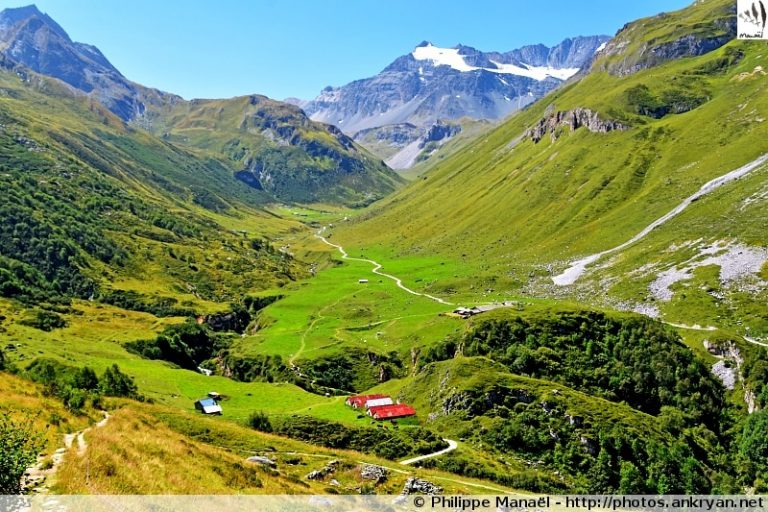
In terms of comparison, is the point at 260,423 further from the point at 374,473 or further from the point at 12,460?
the point at 12,460

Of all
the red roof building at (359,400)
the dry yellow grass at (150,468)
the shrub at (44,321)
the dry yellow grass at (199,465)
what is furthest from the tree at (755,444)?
the shrub at (44,321)

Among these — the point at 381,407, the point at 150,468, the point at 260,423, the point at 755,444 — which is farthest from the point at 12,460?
the point at 755,444

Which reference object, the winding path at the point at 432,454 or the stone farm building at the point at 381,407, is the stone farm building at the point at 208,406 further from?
the winding path at the point at 432,454

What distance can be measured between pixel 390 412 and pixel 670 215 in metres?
145

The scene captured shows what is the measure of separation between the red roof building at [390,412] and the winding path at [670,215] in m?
101

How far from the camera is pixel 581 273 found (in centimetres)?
17875

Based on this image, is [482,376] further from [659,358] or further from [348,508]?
[348,508]

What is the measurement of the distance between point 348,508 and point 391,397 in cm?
6604

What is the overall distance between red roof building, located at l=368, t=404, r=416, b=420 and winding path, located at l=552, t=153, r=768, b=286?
331 ft

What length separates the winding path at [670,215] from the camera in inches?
7219

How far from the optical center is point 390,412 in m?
92.1

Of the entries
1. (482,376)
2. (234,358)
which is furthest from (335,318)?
(482,376)

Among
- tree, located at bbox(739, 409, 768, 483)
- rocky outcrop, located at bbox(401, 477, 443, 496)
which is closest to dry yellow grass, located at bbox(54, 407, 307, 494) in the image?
rocky outcrop, located at bbox(401, 477, 443, 496)

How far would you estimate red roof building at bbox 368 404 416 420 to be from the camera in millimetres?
90562
